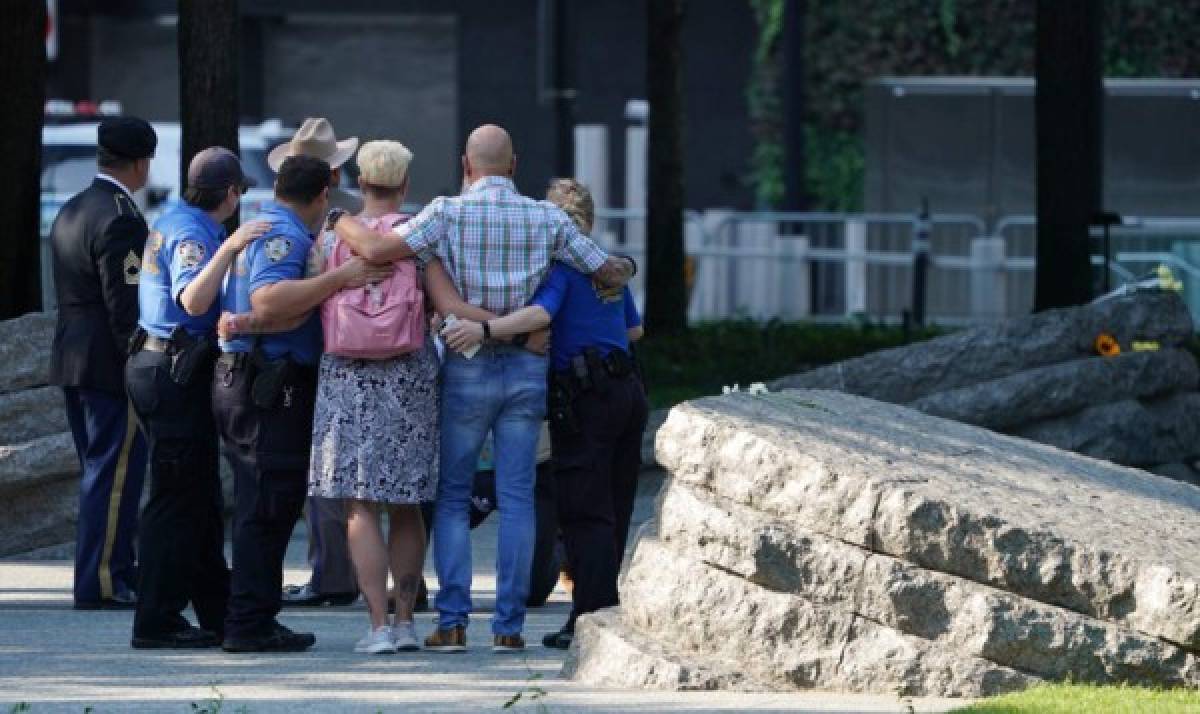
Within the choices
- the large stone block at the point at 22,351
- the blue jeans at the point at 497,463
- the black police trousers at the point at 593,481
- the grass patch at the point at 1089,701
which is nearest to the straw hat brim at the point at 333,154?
the blue jeans at the point at 497,463

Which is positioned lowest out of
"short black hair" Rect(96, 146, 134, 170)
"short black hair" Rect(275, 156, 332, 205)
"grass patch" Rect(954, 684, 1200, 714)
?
"grass patch" Rect(954, 684, 1200, 714)

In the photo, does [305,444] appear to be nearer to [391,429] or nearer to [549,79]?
[391,429]

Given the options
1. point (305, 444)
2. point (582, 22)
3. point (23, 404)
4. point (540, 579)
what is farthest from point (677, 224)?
point (582, 22)

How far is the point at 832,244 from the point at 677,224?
14.8 feet

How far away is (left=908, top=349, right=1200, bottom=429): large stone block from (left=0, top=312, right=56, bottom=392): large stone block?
4.36 meters

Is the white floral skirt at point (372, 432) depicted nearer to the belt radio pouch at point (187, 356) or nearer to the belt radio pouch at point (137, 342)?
the belt radio pouch at point (187, 356)

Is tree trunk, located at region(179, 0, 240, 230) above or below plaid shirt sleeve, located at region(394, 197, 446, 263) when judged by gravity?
above

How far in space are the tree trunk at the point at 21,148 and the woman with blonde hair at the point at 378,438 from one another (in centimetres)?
550

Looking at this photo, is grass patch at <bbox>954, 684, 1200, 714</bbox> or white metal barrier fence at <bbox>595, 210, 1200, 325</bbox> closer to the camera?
grass patch at <bbox>954, 684, 1200, 714</bbox>

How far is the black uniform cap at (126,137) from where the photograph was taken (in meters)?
9.84

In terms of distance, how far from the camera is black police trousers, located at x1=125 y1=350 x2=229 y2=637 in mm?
8977

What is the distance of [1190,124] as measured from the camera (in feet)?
83.0

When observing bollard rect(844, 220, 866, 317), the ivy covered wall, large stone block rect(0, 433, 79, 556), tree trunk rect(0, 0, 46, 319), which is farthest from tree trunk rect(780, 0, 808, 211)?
large stone block rect(0, 433, 79, 556)

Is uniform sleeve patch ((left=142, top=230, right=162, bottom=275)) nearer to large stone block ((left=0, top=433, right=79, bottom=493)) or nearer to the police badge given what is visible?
the police badge
